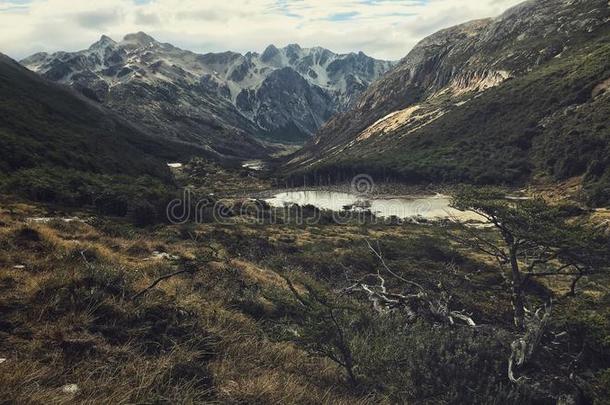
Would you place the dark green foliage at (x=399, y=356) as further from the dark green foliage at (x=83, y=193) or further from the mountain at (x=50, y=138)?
the mountain at (x=50, y=138)

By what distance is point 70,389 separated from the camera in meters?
4.42

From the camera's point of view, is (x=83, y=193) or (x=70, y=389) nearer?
(x=70, y=389)

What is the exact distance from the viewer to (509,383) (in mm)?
10508

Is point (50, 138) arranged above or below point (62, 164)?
above

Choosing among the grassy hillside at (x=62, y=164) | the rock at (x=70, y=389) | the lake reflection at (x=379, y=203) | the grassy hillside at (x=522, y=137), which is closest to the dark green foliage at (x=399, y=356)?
the rock at (x=70, y=389)

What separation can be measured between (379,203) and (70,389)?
116764mm

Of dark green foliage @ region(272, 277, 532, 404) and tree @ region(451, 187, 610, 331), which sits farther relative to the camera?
tree @ region(451, 187, 610, 331)

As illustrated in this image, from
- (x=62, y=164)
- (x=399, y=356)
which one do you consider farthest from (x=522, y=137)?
(x=399, y=356)

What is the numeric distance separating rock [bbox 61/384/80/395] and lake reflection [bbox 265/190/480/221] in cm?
8526

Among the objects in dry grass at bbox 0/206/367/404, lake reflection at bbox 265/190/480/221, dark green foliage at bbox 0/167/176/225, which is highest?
dry grass at bbox 0/206/367/404

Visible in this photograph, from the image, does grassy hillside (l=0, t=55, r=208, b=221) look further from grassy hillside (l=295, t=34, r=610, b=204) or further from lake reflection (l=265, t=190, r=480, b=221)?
grassy hillside (l=295, t=34, r=610, b=204)

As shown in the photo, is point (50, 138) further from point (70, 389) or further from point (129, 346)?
point (70, 389)

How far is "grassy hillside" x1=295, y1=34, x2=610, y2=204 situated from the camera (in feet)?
335

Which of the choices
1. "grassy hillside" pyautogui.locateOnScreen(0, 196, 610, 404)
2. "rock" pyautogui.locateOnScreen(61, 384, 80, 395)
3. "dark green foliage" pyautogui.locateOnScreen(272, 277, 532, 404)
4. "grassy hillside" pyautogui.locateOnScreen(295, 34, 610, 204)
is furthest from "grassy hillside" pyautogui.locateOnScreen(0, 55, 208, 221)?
"grassy hillside" pyautogui.locateOnScreen(295, 34, 610, 204)
